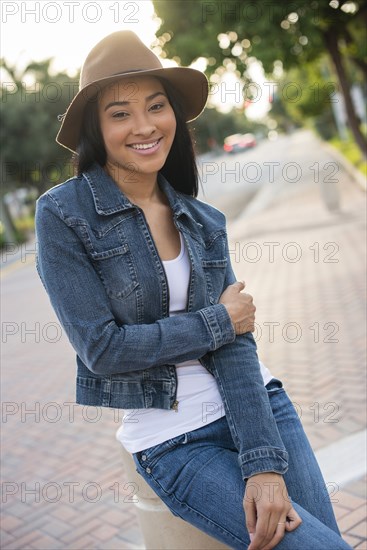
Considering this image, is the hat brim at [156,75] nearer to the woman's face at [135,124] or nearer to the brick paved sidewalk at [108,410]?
the woman's face at [135,124]

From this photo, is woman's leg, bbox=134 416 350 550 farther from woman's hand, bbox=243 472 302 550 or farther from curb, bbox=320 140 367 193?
curb, bbox=320 140 367 193

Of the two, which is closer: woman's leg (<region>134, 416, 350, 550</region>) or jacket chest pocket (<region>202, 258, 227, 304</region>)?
woman's leg (<region>134, 416, 350, 550</region>)

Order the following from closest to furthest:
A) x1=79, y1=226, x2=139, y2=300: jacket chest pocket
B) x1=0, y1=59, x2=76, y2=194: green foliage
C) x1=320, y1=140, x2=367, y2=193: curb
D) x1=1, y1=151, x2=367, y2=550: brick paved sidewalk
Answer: x1=79, y1=226, x2=139, y2=300: jacket chest pocket < x1=1, y1=151, x2=367, y2=550: brick paved sidewalk < x1=320, y1=140, x2=367, y2=193: curb < x1=0, y1=59, x2=76, y2=194: green foliage

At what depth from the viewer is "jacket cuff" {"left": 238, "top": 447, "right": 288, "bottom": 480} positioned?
6.34 feet

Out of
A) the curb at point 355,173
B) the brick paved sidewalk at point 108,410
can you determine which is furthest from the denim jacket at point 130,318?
the curb at point 355,173

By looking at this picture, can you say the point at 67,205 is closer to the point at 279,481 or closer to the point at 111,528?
the point at 279,481

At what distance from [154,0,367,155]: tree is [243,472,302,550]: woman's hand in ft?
48.3

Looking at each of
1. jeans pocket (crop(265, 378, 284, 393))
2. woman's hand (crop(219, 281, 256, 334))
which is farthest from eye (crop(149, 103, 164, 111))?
jeans pocket (crop(265, 378, 284, 393))

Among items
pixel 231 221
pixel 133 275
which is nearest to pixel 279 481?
pixel 133 275

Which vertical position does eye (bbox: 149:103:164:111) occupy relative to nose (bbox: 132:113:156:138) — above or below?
above

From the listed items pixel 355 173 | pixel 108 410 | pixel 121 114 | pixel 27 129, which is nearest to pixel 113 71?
pixel 121 114

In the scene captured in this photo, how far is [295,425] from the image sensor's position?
2184mm

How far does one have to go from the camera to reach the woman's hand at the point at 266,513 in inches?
71.3

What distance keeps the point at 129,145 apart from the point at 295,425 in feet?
3.42
